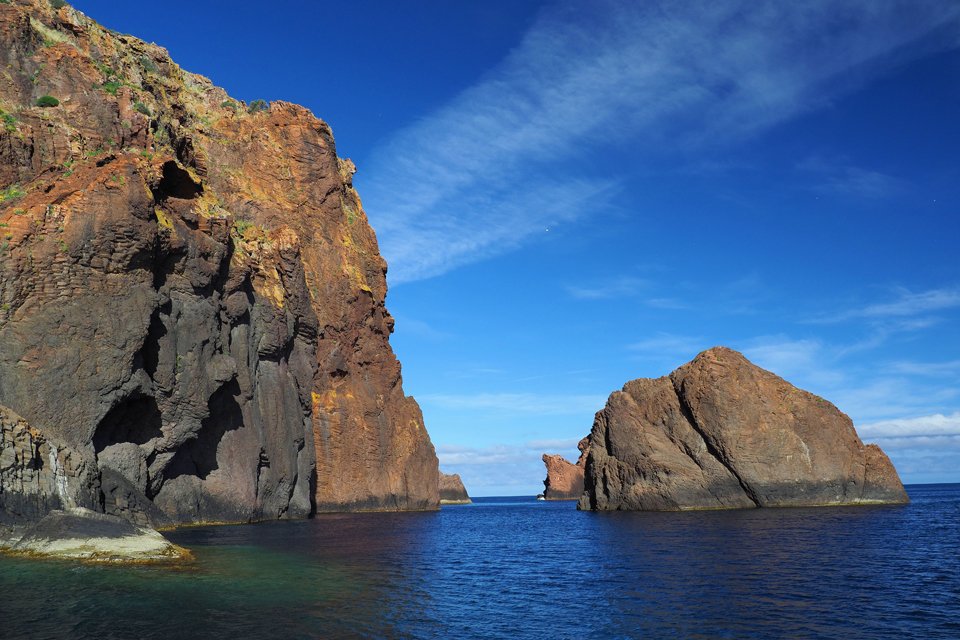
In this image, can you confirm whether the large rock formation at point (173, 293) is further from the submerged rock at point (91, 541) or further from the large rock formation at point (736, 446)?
the large rock formation at point (736, 446)

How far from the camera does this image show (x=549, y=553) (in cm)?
4256

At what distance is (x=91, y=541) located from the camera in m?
27.6

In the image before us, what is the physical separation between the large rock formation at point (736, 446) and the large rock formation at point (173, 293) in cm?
3306

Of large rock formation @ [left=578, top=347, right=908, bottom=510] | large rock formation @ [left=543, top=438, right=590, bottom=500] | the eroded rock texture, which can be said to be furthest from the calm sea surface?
large rock formation @ [left=543, top=438, right=590, bottom=500]

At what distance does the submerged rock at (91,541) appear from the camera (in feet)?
88.6

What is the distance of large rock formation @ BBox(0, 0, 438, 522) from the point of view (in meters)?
38.9

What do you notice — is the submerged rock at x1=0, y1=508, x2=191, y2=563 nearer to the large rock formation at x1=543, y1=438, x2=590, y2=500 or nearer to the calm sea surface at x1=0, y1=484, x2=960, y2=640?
the calm sea surface at x1=0, y1=484, x2=960, y2=640

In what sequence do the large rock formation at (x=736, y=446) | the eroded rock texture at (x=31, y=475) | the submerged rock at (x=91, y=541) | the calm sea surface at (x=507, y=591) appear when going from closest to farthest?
the calm sea surface at (x=507, y=591), the submerged rock at (x=91, y=541), the eroded rock texture at (x=31, y=475), the large rock formation at (x=736, y=446)

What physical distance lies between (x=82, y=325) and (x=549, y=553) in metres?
30.6

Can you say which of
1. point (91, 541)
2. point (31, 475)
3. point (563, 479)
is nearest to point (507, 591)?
point (91, 541)

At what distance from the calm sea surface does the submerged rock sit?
1.23 meters

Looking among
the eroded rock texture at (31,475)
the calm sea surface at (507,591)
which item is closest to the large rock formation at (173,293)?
the eroded rock texture at (31,475)

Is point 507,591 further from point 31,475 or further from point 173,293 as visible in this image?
point 173,293

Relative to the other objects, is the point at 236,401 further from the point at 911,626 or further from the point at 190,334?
the point at 911,626
